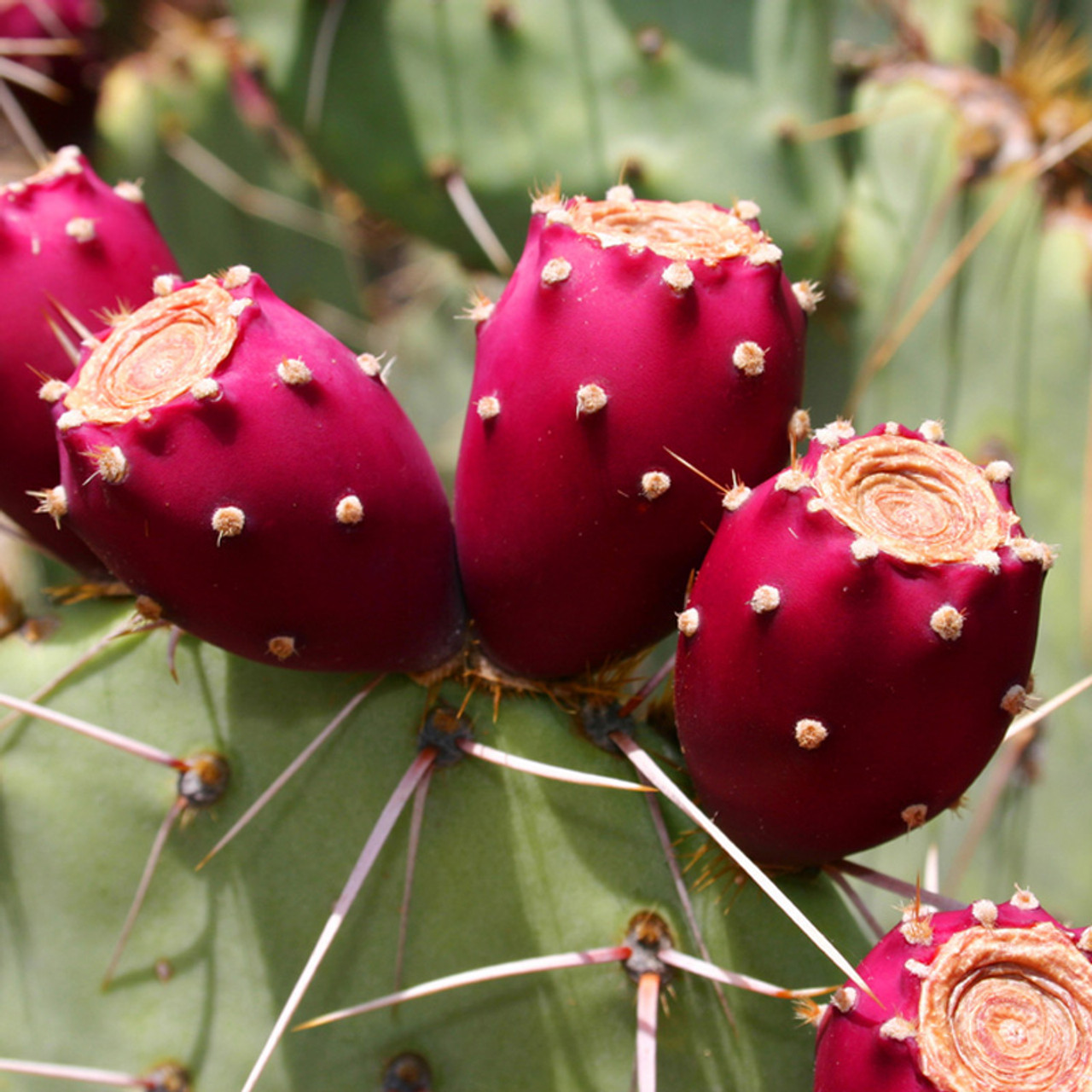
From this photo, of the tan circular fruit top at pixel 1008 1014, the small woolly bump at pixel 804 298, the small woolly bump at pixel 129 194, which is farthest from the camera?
the small woolly bump at pixel 129 194

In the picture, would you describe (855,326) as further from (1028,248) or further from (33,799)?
(33,799)

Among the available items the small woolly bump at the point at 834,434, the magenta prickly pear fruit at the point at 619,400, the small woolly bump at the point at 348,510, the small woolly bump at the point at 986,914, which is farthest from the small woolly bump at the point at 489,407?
the small woolly bump at the point at 986,914

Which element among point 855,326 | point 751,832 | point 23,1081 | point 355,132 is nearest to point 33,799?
point 23,1081

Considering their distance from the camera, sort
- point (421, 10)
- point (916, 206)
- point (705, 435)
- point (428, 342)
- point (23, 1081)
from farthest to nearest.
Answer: point (428, 342), point (916, 206), point (421, 10), point (23, 1081), point (705, 435)

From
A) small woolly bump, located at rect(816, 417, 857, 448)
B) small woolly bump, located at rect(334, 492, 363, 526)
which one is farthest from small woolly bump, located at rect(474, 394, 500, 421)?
small woolly bump, located at rect(816, 417, 857, 448)

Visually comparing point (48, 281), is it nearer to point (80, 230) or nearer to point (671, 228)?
point (80, 230)

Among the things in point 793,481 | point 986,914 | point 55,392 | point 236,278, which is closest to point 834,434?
point 793,481

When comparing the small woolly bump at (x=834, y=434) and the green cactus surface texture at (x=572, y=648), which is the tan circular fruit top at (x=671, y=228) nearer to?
the green cactus surface texture at (x=572, y=648)

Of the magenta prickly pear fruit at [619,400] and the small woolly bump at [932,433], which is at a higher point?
the magenta prickly pear fruit at [619,400]
